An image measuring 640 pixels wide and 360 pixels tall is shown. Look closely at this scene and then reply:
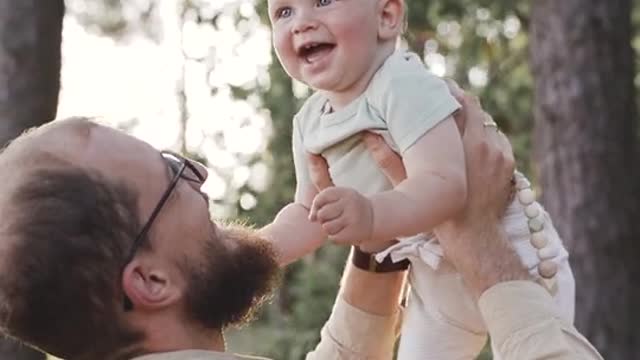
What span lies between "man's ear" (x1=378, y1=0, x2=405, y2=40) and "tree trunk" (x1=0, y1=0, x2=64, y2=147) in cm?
149

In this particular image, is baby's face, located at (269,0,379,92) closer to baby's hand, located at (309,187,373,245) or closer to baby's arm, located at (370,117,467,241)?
baby's arm, located at (370,117,467,241)

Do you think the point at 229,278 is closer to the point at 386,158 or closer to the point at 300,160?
the point at 386,158

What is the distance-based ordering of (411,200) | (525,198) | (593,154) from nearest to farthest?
(411,200), (525,198), (593,154)

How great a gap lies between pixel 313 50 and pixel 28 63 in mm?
1514

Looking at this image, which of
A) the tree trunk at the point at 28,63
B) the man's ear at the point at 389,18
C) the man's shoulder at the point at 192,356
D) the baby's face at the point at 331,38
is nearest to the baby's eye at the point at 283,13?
the baby's face at the point at 331,38

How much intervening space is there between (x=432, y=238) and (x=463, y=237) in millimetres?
92

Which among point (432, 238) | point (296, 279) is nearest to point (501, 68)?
point (296, 279)

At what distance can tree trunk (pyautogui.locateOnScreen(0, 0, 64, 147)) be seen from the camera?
437cm

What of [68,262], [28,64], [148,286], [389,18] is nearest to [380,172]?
[389,18]

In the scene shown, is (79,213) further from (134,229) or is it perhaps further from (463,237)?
(463,237)

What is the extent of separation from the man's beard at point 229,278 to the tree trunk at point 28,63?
155cm

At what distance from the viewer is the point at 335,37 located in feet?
10.1

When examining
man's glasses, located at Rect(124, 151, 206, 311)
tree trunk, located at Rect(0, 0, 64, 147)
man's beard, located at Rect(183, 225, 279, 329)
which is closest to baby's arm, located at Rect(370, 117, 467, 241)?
man's beard, located at Rect(183, 225, 279, 329)

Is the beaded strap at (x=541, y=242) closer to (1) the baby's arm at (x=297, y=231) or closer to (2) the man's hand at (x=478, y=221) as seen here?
(2) the man's hand at (x=478, y=221)
